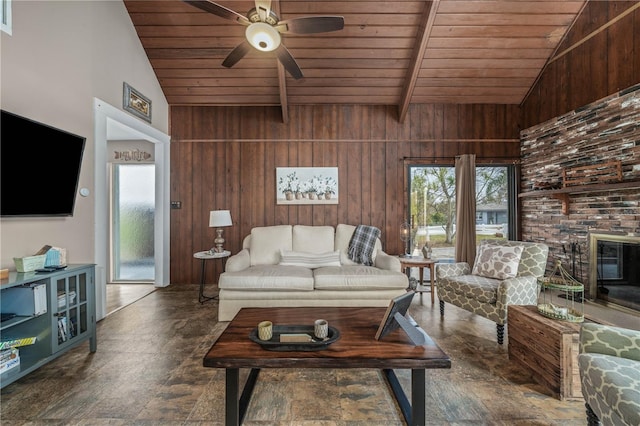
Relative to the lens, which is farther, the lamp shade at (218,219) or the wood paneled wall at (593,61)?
the lamp shade at (218,219)

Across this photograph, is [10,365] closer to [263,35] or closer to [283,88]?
[263,35]

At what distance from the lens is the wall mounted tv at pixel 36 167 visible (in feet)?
6.63

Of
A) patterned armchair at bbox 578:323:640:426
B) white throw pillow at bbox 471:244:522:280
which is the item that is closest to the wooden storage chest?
patterned armchair at bbox 578:323:640:426

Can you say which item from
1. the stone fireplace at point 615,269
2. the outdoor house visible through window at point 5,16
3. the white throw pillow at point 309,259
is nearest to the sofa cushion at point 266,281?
the white throw pillow at point 309,259

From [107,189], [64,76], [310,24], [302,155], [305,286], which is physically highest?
[310,24]

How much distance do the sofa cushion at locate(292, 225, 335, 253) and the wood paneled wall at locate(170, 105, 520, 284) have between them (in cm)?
73

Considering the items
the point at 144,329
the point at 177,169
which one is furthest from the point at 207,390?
the point at 177,169

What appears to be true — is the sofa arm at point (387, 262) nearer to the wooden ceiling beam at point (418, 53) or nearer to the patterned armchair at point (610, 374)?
the patterned armchair at point (610, 374)

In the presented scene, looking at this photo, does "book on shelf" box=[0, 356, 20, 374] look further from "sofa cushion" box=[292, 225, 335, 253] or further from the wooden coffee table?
"sofa cushion" box=[292, 225, 335, 253]

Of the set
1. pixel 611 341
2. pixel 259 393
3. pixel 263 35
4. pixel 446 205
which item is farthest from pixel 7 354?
pixel 446 205

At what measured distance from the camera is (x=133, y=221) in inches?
184

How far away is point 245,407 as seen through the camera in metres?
1.64

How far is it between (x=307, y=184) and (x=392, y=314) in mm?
3155

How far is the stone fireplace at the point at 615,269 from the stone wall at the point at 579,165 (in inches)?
3.4
